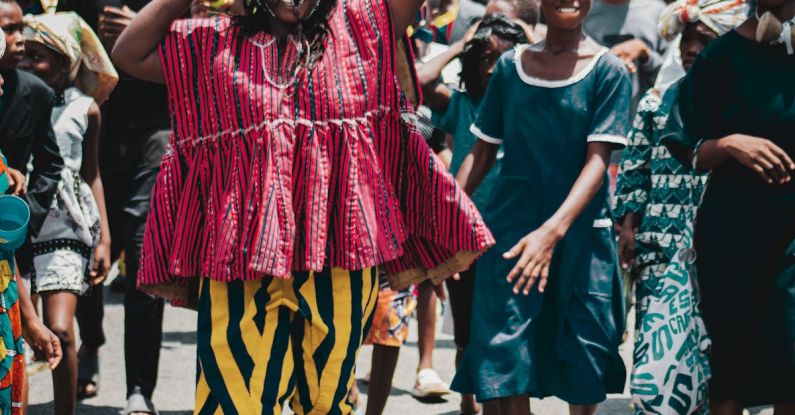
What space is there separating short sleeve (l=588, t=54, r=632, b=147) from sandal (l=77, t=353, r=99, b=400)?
3.29 meters

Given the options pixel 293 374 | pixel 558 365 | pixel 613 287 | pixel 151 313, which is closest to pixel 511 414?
pixel 558 365

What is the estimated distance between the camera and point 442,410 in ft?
21.8

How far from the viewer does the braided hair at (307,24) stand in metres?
3.86

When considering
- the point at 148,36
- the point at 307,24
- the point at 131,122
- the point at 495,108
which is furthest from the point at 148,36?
the point at 131,122

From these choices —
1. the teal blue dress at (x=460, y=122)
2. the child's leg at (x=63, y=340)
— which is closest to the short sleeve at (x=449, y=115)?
the teal blue dress at (x=460, y=122)

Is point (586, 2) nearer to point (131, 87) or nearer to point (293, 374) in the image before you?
point (293, 374)

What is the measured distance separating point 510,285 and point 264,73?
1476 millimetres

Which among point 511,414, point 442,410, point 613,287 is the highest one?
point 613,287

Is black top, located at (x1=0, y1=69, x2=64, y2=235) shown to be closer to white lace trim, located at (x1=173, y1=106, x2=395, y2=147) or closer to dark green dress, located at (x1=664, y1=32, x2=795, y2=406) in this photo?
white lace trim, located at (x1=173, y1=106, x2=395, y2=147)

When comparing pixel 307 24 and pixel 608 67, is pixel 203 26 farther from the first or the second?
pixel 608 67

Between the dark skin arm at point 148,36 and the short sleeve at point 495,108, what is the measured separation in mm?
1056

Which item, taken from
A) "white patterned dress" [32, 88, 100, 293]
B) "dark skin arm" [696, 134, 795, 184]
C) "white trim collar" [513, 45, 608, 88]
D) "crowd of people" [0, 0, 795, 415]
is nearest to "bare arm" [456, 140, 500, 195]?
"crowd of people" [0, 0, 795, 415]

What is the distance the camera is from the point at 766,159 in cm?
439

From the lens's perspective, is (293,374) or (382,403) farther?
(382,403)
